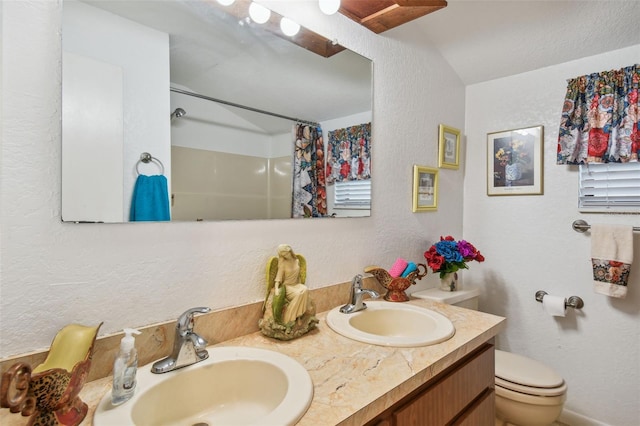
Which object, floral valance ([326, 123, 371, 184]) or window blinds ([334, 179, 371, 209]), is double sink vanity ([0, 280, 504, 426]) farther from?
floral valance ([326, 123, 371, 184])

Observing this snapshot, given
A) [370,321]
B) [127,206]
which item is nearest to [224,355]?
[127,206]

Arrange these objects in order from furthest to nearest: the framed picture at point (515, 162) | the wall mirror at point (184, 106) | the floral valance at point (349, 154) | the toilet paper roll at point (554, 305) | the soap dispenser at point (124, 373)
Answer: the framed picture at point (515, 162) → the toilet paper roll at point (554, 305) → the floral valance at point (349, 154) → the wall mirror at point (184, 106) → the soap dispenser at point (124, 373)

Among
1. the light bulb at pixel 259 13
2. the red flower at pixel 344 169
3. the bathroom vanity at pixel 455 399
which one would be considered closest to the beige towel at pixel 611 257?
the bathroom vanity at pixel 455 399

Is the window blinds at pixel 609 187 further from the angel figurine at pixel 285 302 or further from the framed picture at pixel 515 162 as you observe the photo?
the angel figurine at pixel 285 302

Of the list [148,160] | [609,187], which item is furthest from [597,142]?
[148,160]

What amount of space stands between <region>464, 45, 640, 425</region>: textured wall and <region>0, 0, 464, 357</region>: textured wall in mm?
1070

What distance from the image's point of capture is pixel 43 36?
2.54 ft

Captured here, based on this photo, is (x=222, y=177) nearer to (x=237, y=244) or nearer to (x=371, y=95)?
(x=237, y=244)

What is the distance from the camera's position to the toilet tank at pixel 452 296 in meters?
1.69

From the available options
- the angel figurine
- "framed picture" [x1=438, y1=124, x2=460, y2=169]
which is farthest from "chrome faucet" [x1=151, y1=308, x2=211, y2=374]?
"framed picture" [x1=438, y1=124, x2=460, y2=169]

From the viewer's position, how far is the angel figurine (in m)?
1.06

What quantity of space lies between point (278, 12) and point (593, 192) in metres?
1.78

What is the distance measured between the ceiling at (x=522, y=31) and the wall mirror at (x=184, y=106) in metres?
0.68

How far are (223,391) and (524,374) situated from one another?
1.41 metres
